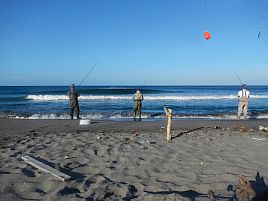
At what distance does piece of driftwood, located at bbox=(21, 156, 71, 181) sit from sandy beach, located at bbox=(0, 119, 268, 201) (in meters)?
0.09

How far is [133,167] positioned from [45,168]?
5.05ft

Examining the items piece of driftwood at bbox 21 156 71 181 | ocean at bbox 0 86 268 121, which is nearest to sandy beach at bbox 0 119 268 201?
piece of driftwood at bbox 21 156 71 181

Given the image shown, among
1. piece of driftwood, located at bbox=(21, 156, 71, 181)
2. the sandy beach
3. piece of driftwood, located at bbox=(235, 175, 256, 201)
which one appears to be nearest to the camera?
piece of driftwood, located at bbox=(235, 175, 256, 201)

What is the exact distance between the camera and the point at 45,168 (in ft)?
17.0

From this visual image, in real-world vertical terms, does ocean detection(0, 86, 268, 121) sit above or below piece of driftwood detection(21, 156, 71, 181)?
below

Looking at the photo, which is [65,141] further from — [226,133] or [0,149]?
[226,133]

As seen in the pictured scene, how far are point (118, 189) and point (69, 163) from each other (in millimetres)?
1629

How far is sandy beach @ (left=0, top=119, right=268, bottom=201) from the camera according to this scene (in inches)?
170

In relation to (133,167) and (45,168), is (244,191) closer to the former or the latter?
(133,167)

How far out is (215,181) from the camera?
488 cm

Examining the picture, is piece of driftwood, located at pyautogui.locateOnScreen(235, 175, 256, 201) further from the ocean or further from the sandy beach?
the ocean

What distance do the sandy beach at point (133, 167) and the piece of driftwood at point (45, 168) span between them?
0.09 meters

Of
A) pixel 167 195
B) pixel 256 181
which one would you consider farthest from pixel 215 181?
pixel 167 195

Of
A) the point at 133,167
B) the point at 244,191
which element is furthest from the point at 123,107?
the point at 244,191
